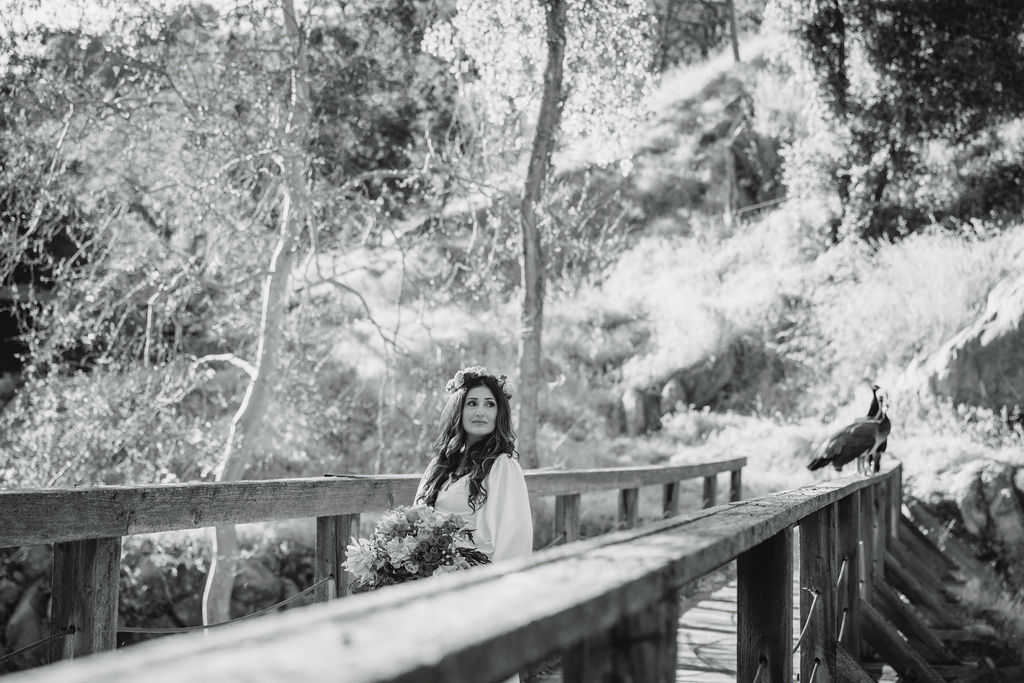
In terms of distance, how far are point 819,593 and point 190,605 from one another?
10098mm

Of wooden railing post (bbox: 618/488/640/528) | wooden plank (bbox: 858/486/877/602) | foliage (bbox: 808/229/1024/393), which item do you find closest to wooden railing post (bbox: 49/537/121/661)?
wooden plank (bbox: 858/486/877/602)

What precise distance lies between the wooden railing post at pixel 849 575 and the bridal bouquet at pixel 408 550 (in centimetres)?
250

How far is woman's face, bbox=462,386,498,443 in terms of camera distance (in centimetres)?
444

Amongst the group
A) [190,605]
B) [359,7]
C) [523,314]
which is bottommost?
[190,605]

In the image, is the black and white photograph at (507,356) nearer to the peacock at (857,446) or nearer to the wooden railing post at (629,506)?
the peacock at (857,446)

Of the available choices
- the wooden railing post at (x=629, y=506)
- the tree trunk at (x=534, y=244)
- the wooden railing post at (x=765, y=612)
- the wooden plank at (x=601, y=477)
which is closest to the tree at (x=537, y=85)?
the tree trunk at (x=534, y=244)

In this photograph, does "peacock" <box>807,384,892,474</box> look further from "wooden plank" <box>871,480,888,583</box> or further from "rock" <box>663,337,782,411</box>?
"rock" <box>663,337,782,411</box>

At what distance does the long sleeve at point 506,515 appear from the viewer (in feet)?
13.4

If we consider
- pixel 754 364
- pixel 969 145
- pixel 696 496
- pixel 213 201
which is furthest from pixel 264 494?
pixel 969 145

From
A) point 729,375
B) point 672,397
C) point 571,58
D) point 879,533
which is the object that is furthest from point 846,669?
point 729,375

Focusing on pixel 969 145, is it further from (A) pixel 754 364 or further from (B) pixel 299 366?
(B) pixel 299 366

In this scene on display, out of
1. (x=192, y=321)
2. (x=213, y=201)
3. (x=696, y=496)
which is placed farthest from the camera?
(x=192, y=321)

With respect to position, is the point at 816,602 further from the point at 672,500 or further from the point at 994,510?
the point at 994,510

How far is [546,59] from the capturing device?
11.5 metres
